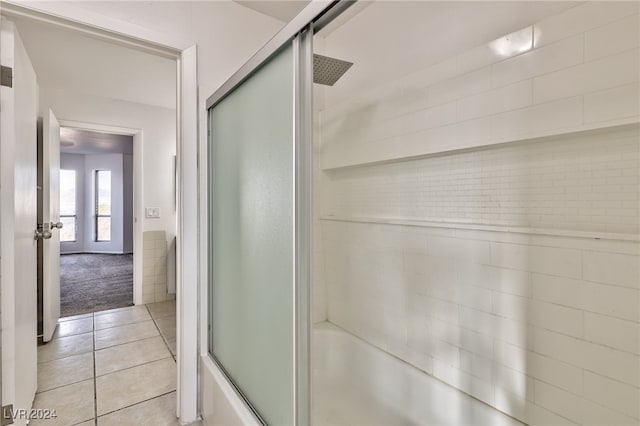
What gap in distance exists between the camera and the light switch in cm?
354

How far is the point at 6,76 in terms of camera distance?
4.50ft

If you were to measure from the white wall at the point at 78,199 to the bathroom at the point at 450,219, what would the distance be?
23.3 ft

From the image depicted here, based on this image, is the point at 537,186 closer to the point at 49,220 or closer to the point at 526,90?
the point at 526,90

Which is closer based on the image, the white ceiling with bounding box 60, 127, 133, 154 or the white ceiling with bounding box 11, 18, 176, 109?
the white ceiling with bounding box 11, 18, 176, 109

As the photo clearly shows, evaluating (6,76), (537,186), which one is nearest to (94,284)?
(6,76)

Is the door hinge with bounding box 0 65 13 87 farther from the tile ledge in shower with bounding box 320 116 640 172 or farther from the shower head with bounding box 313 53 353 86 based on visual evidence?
the tile ledge in shower with bounding box 320 116 640 172

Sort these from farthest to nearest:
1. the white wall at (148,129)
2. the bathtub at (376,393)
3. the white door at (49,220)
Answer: the white wall at (148,129)
the white door at (49,220)
the bathtub at (376,393)

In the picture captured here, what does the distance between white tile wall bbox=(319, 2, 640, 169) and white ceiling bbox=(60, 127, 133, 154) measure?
178 inches

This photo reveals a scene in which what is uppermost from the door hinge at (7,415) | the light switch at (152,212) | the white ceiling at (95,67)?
the white ceiling at (95,67)

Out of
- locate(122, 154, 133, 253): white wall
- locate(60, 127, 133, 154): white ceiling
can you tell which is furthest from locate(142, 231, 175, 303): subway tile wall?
locate(122, 154, 133, 253): white wall

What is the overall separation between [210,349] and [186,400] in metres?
0.27

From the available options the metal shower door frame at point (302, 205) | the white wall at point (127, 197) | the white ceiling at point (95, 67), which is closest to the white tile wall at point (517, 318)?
the metal shower door frame at point (302, 205)

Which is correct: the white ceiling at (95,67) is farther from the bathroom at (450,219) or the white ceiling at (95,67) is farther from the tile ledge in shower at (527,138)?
the tile ledge in shower at (527,138)

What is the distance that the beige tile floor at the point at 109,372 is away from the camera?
5.57ft
